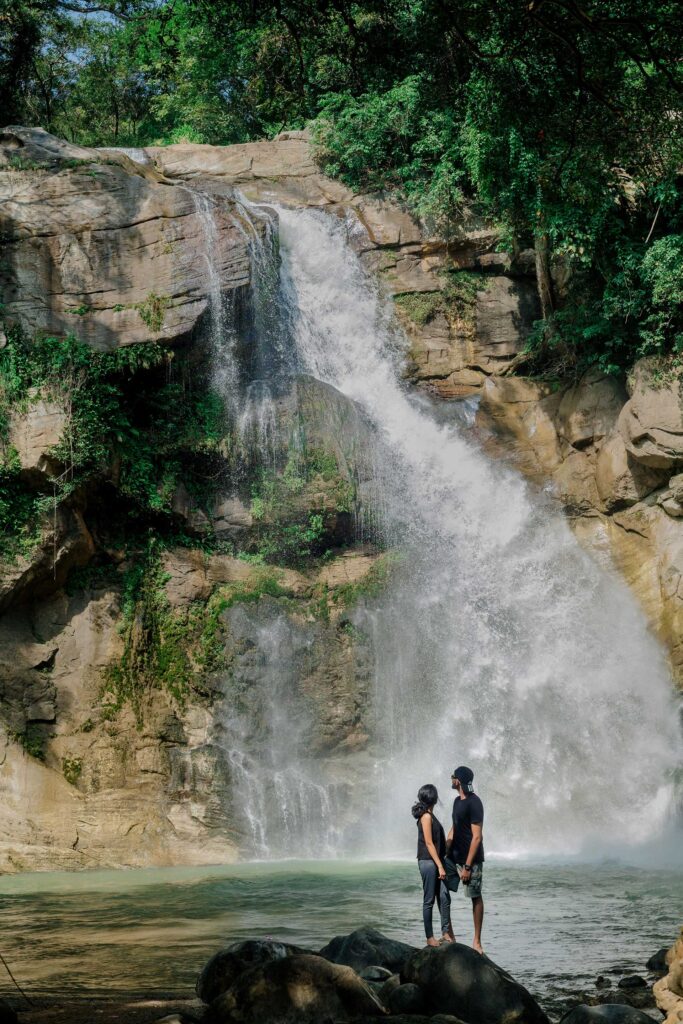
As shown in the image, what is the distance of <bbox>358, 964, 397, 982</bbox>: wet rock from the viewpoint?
21.7 ft

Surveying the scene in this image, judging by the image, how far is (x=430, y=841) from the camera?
729 centimetres

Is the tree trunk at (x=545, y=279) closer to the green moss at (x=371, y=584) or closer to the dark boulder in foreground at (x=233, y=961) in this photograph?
the green moss at (x=371, y=584)

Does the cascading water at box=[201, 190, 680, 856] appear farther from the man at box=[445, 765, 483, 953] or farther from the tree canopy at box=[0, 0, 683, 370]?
the man at box=[445, 765, 483, 953]

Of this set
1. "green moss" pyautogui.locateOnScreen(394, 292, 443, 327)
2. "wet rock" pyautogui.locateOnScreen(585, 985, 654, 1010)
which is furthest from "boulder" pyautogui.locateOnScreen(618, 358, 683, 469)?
"wet rock" pyautogui.locateOnScreen(585, 985, 654, 1010)

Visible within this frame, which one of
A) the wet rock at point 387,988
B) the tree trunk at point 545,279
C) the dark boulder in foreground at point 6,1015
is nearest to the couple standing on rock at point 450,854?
the wet rock at point 387,988

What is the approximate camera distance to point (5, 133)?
57.0 feet

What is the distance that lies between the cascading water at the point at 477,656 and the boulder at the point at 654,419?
78.2 inches

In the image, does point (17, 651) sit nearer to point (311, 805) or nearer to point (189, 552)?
point (189, 552)

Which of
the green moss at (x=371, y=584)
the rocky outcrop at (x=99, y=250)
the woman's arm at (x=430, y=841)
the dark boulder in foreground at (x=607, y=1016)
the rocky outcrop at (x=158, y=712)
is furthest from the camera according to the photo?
the rocky outcrop at (x=99, y=250)

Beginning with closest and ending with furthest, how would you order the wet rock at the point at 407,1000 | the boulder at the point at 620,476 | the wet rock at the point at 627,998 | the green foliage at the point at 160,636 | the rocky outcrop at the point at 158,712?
the wet rock at the point at 407,1000 → the wet rock at the point at 627,998 → the rocky outcrop at the point at 158,712 → the green foliage at the point at 160,636 → the boulder at the point at 620,476

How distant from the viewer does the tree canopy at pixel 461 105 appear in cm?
755

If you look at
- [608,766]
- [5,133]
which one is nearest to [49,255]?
[5,133]

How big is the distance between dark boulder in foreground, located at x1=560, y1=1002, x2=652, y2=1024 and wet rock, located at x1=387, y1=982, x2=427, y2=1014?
93cm

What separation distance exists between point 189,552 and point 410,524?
384 cm
